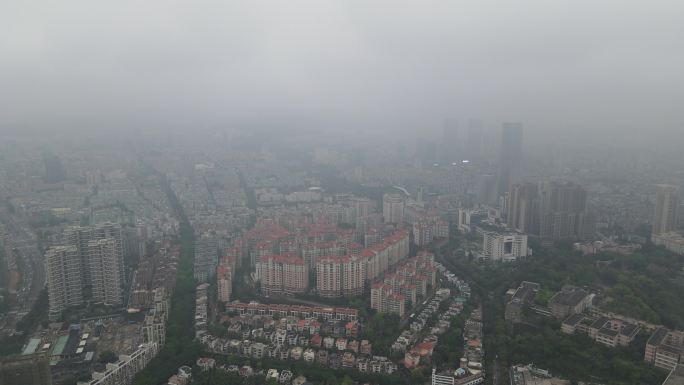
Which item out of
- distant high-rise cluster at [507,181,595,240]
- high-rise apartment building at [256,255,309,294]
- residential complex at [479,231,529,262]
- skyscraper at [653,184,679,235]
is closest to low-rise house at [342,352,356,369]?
high-rise apartment building at [256,255,309,294]

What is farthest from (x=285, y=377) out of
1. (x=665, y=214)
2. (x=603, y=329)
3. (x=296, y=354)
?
(x=665, y=214)

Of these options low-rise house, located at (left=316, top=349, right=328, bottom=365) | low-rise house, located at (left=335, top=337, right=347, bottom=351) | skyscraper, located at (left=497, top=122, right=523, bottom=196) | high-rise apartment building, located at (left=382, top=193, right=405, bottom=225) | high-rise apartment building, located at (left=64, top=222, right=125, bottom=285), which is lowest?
low-rise house, located at (left=316, top=349, right=328, bottom=365)

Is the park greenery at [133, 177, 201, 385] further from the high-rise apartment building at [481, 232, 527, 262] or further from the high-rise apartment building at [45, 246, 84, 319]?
the high-rise apartment building at [481, 232, 527, 262]

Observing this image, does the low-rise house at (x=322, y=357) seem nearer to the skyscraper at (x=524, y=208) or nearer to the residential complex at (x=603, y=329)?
the residential complex at (x=603, y=329)

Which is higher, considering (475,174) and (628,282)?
(475,174)


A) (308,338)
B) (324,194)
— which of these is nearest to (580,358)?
(308,338)

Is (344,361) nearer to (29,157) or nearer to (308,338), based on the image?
(308,338)
